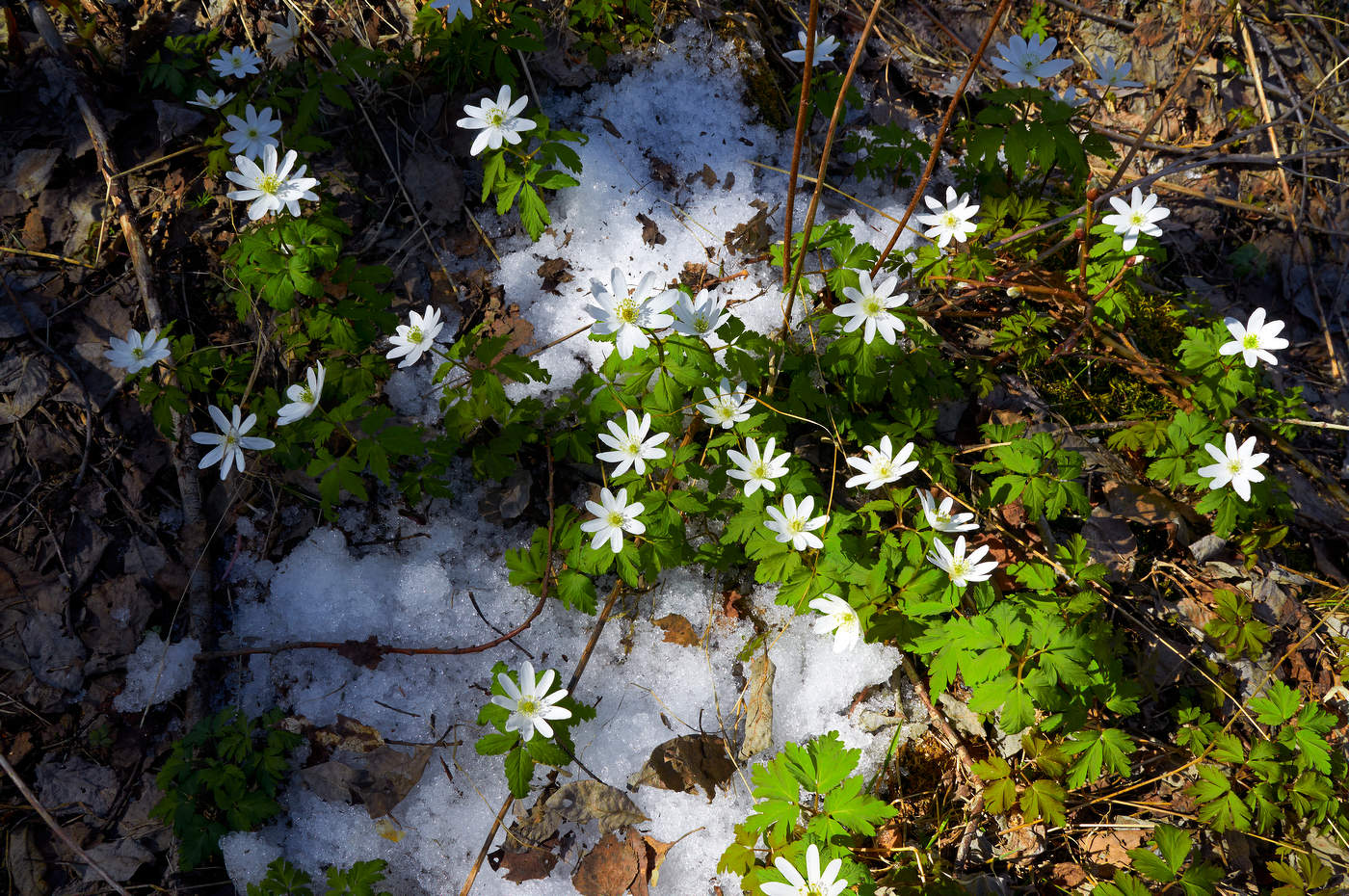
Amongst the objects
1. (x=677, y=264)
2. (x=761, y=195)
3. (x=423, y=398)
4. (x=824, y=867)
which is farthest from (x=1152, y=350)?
(x=423, y=398)

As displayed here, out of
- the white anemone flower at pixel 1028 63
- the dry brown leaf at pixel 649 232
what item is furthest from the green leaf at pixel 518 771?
the white anemone flower at pixel 1028 63

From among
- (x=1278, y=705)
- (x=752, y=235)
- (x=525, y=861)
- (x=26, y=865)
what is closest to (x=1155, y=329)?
(x=1278, y=705)

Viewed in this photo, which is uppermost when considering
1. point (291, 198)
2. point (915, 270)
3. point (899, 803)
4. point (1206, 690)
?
point (291, 198)

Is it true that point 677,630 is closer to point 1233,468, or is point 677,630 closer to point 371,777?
point 371,777

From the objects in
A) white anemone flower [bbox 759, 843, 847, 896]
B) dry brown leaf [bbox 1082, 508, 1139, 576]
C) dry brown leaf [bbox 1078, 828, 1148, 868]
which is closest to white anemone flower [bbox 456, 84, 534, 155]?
white anemone flower [bbox 759, 843, 847, 896]

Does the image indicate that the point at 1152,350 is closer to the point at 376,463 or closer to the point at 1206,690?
the point at 1206,690

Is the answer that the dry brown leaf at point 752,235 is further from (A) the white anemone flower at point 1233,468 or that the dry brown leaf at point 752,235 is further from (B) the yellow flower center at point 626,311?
(A) the white anemone flower at point 1233,468
